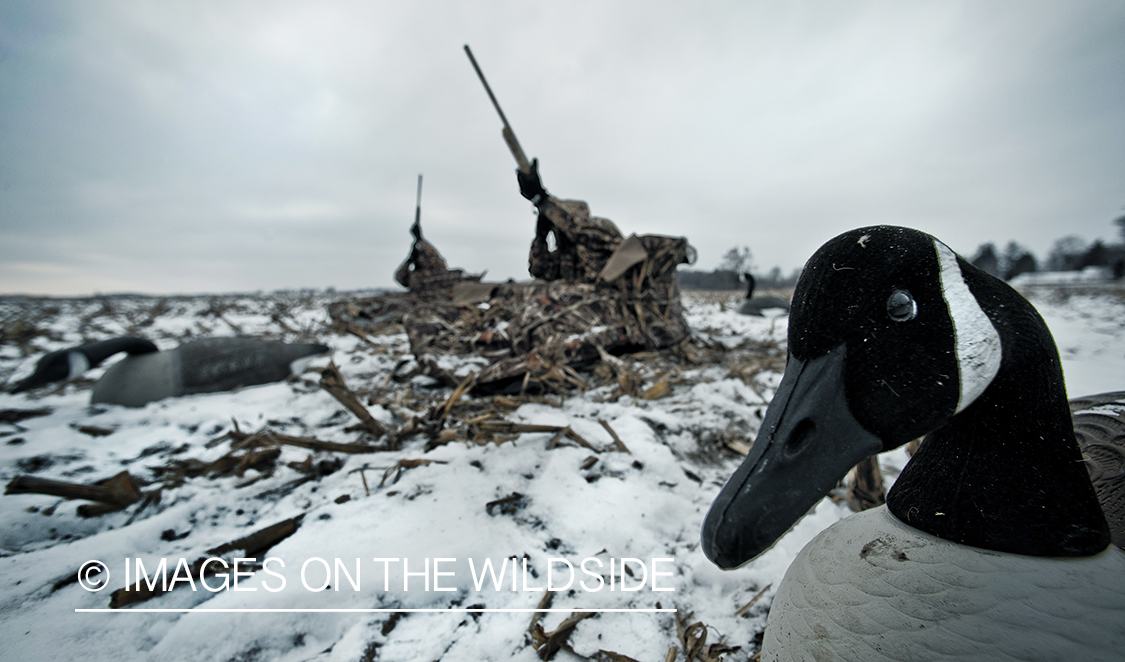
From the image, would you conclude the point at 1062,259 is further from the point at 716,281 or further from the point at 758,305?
the point at 758,305

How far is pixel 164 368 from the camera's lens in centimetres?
314

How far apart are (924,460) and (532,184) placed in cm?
503

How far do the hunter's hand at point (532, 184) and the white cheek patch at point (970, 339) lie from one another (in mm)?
4835

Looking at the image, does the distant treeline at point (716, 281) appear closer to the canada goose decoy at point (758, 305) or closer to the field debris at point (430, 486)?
the canada goose decoy at point (758, 305)

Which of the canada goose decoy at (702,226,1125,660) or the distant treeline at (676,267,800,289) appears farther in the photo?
the distant treeline at (676,267,800,289)

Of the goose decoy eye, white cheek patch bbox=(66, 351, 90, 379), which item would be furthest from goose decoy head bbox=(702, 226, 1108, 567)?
white cheek patch bbox=(66, 351, 90, 379)

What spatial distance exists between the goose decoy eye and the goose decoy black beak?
0.12 meters

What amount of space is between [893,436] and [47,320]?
39.1 feet

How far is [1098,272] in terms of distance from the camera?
20.0m

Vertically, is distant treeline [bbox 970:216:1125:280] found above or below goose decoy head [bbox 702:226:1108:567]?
above

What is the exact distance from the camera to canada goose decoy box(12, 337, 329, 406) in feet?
9.78

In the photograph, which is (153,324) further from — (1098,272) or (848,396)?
(1098,272)

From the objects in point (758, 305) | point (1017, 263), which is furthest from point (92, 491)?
point (1017, 263)

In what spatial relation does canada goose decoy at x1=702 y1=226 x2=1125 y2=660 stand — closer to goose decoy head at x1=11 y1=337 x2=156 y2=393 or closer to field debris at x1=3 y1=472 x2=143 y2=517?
field debris at x1=3 y1=472 x2=143 y2=517
